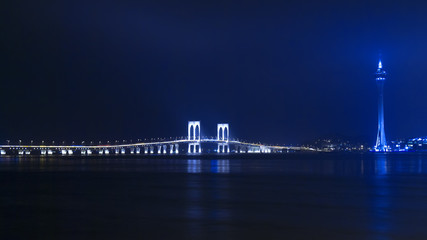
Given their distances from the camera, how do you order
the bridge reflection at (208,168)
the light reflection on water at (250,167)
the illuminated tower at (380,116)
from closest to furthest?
1. the light reflection on water at (250,167)
2. the bridge reflection at (208,168)
3. the illuminated tower at (380,116)

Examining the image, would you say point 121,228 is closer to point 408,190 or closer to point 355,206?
point 355,206

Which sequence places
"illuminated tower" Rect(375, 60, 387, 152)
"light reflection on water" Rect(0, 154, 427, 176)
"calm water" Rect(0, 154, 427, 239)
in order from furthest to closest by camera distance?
1. "illuminated tower" Rect(375, 60, 387, 152)
2. "light reflection on water" Rect(0, 154, 427, 176)
3. "calm water" Rect(0, 154, 427, 239)

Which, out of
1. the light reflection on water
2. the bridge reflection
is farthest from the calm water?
the bridge reflection

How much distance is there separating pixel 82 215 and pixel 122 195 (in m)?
5.98

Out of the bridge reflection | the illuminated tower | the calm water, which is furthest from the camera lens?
the illuminated tower

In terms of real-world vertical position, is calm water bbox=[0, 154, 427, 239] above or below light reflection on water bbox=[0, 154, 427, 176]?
above

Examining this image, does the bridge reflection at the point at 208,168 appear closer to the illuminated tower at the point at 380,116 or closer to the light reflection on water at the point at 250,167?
the light reflection on water at the point at 250,167

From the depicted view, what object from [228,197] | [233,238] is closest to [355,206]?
[228,197]

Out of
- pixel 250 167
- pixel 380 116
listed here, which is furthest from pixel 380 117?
pixel 250 167

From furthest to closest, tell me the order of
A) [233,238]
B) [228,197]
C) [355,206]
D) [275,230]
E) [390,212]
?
1. [228,197]
2. [355,206]
3. [390,212]
4. [275,230]
5. [233,238]

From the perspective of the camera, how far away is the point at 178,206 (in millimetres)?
17141

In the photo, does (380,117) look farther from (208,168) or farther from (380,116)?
(208,168)

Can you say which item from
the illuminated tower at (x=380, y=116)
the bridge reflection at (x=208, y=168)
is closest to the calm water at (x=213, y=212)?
the bridge reflection at (x=208, y=168)

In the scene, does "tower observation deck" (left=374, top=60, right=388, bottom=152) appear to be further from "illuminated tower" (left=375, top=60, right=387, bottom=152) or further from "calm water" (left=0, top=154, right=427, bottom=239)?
"calm water" (left=0, top=154, right=427, bottom=239)
